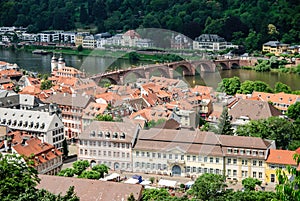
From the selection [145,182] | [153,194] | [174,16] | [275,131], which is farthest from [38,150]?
[174,16]

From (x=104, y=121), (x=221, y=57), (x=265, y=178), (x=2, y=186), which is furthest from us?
(x=221, y=57)

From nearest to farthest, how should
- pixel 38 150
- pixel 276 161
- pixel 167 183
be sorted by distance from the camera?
pixel 167 183 → pixel 276 161 → pixel 38 150

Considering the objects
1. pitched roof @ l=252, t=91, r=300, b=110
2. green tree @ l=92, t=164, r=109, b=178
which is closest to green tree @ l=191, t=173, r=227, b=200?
green tree @ l=92, t=164, r=109, b=178

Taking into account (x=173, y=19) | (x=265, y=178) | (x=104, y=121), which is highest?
(x=173, y=19)

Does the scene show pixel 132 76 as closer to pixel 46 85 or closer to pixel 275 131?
pixel 46 85

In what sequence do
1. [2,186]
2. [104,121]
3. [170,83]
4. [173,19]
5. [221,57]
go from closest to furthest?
[2,186]
[104,121]
[170,83]
[221,57]
[173,19]

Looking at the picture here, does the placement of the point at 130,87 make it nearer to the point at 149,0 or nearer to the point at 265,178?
the point at 265,178

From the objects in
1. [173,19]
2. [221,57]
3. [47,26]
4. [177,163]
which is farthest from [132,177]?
[47,26]
